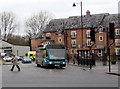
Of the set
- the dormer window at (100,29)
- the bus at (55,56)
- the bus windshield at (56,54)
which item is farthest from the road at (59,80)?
the dormer window at (100,29)

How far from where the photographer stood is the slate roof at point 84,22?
83.6 meters

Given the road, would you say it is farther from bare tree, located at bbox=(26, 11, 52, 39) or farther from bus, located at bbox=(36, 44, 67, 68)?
bare tree, located at bbox=(26, 11, 52, 39)

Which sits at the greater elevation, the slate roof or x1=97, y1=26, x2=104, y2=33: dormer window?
the slate roof

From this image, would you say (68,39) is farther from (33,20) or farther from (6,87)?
(6,87)

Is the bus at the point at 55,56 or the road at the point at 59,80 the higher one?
the bus at the point at 55,56

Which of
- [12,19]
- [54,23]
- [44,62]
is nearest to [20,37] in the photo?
[12,19]

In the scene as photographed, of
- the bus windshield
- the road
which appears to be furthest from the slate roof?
the road

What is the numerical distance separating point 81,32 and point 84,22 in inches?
223

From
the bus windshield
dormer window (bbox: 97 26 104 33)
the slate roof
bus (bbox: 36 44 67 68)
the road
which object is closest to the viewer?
the road

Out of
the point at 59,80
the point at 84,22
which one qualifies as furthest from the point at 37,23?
the point at 59,80

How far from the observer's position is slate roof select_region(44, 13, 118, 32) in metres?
83.6

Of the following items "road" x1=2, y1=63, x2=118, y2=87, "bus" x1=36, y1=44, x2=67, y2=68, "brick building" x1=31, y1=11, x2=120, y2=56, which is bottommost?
"road" x1=2, y1=63, x2=118, y2=87

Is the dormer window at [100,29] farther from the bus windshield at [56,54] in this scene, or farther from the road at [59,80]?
the road at [59,80]

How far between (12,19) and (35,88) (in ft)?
283
